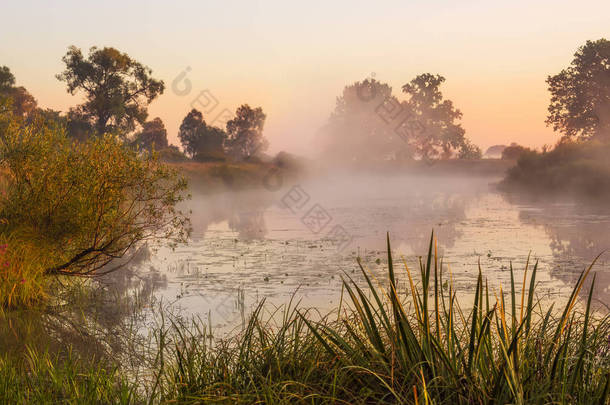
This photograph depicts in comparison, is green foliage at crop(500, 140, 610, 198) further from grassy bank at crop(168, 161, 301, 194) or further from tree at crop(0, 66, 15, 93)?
tree at crop(0, 66, 15, 93)

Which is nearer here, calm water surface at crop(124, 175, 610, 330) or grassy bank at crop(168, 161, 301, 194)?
calm water surface at crop(124, 175, 610, 330)

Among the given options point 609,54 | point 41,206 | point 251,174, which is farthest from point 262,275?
point 609,54

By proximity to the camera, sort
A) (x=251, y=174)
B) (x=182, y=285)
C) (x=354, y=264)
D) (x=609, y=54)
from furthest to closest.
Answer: (x=609, y=54) → (x=251, y=174) → (x=354, y=264) → (x=182, y=285)

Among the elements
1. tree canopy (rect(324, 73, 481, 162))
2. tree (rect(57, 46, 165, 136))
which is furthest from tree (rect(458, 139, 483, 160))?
tree (rect(57, 46, 165, 136))

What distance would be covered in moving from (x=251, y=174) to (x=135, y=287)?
48566 millimetres

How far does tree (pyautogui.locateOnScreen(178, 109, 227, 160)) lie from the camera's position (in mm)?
68675

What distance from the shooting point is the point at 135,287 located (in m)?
14.2

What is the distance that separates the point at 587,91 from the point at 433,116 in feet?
101

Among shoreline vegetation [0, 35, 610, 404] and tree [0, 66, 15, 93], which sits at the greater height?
tree [0, 66, 15, 93]

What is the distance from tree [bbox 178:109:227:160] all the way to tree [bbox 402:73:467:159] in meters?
29.8

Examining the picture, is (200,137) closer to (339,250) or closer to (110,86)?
(110,86)

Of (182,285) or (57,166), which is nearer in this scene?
(57,166)

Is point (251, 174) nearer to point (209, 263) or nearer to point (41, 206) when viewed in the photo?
point (209, 263)

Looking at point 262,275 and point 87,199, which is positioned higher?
point 87,199
